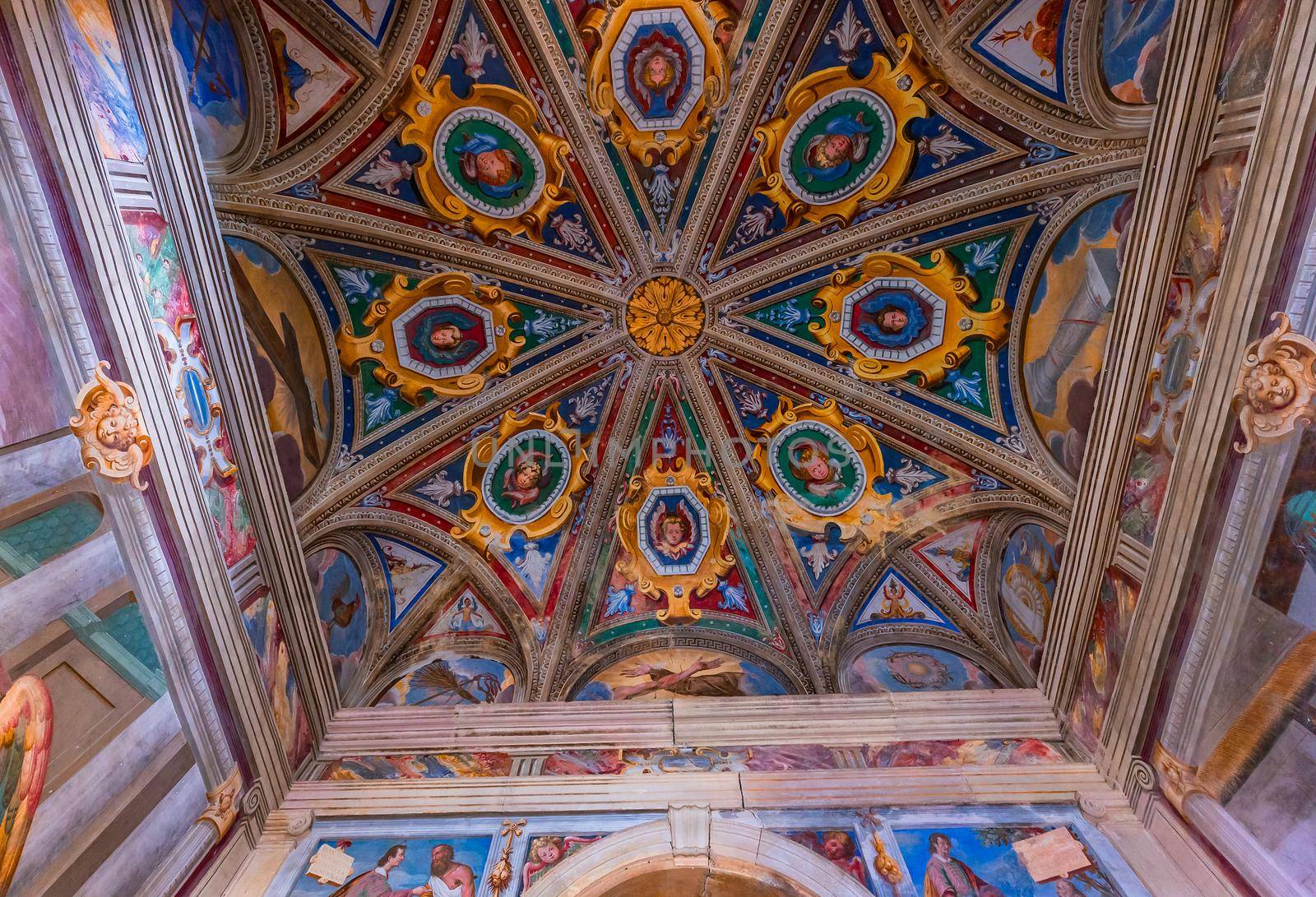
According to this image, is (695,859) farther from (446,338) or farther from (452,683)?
(446,338)

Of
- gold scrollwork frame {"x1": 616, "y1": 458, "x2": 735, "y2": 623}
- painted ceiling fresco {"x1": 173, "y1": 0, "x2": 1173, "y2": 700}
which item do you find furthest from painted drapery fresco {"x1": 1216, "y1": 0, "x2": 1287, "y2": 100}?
gold scrollwork frame {"x1": 616, "y1": 458, "x2": 735, "y2": 623}

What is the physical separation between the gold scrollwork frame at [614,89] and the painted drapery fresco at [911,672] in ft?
27.9

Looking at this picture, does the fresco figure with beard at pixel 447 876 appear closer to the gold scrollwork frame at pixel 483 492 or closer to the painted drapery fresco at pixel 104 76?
the gold scrollwork frame at pixel 483 492

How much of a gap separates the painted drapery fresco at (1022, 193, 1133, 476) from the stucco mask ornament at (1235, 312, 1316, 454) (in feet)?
9.06

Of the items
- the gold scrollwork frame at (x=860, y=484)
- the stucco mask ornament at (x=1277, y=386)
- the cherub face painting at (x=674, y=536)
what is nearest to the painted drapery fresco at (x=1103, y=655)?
the stucco mask ornament at (x=1277, y=386)

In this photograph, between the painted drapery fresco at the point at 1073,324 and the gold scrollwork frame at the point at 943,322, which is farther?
the gold scrollwork frame at the point at 943,322

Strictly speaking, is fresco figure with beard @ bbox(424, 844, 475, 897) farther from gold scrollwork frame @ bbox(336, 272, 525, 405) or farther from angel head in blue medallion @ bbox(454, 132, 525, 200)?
angel head in blue medallion @ bbox(454, 132, 525, 200)

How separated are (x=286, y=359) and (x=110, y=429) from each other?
4205 millimetres

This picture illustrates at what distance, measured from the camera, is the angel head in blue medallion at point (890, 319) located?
10945 millimetres

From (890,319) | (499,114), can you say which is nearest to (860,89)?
(890,319)

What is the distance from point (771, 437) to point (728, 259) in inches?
126

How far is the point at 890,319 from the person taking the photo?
1109 centimetres

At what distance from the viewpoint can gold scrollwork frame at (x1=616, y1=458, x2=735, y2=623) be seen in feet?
38.2

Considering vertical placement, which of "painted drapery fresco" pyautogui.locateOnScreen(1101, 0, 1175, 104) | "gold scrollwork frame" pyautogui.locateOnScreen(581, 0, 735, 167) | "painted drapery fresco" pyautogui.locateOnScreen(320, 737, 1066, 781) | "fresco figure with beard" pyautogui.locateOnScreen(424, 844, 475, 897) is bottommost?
"fresco figure with beard" pyautogui.locateOnScreen(424, 844, 475, 897)
